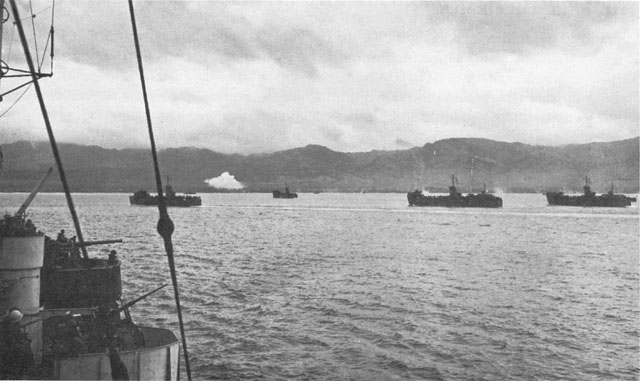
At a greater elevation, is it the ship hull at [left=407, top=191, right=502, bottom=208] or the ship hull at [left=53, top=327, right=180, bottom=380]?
the ship hull at [left=407, top=191, right=502, bottom=208]

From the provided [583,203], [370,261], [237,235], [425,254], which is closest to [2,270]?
[370,261]

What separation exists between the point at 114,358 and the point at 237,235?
59501mm

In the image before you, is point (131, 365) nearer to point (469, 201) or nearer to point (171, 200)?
point (469, 201)

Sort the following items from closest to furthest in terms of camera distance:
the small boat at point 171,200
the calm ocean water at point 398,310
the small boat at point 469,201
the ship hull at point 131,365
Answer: the ship hull at point 131,365 < the calm ocean water at point 398,310 < the small boat at point 469,201 < the small boat at point 171,200

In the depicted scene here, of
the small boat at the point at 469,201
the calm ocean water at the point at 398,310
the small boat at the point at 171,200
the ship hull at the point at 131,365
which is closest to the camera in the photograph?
the ship hull at the point at 131,365

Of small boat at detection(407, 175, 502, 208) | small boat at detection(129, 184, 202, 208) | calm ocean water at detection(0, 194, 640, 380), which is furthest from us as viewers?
small boat at detection(129, 184, 202, 208)

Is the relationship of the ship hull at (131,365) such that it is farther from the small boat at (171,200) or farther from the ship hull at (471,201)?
the ship hull at (471,201)

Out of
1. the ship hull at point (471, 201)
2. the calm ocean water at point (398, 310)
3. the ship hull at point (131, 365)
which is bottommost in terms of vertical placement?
the calm ocean water at point (398, 310)

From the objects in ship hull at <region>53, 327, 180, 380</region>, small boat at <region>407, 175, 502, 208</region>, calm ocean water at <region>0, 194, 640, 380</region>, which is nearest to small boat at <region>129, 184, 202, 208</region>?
small boat at <region>407, 175, 502, 208</region>

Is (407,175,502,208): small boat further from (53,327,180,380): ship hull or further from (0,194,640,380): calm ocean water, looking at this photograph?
(53,327,180,380): ship hull

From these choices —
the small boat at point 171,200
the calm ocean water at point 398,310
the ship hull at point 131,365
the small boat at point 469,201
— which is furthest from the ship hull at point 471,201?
the ship hull at point 131,365

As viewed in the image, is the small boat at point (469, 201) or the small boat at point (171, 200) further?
the small boat at point (171, 200)

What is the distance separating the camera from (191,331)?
66.2ft

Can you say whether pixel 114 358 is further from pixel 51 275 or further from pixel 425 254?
pixel 425 254
